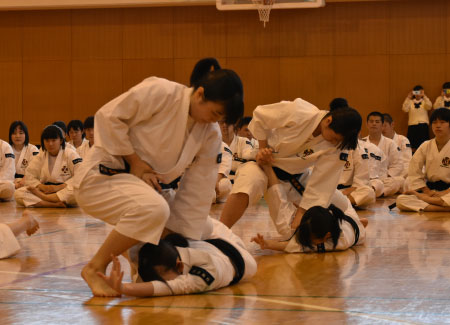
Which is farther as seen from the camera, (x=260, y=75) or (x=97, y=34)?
(x=97, y=34)

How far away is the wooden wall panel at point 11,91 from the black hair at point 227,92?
11.4 metres

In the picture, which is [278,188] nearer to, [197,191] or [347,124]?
[347,124]

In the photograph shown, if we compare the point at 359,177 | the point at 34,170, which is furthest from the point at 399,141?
the point at 34,170

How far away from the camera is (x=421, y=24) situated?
40.7ft

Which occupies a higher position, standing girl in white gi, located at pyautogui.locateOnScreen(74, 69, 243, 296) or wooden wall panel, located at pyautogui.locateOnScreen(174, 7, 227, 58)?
wooden wall panel, located at pyautogui.locateOnScreen(174, 7, 227, 58)

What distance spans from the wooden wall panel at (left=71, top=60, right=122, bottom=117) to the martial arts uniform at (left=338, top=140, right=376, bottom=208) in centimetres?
709

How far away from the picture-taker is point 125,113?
9.63ft

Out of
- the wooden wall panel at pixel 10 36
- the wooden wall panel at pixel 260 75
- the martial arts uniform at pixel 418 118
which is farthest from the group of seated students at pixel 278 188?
the wooden wall panel at pixel 10 36

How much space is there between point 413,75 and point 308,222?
367 inches

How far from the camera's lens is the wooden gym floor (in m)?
2.46

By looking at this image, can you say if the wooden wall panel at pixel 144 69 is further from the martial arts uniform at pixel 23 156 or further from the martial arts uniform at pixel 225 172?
the martial arts uniform at pixel 225 172

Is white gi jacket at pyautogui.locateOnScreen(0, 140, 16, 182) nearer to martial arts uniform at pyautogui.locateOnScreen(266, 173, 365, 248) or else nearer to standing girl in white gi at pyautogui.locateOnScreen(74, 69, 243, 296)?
martial arts uniform at pyautogui.locateOnScreen(266, 173, 365, 248)

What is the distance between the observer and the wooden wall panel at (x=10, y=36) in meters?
13.4

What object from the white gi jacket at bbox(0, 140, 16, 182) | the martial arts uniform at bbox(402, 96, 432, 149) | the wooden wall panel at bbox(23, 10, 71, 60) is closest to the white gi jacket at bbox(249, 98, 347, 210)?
the white gi jacket at bbox(0, 140, 16, 182)
